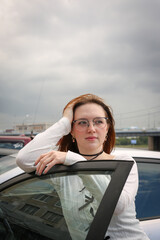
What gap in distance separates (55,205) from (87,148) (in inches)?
16.1

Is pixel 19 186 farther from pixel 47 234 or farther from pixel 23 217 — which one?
pixel 47 234

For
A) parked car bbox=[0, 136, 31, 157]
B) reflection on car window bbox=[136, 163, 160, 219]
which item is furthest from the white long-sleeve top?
parked car bbox=[0, 136, 31, 157]

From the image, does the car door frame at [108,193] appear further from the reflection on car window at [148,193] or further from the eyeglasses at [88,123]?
the reflection on car window at [148,193]

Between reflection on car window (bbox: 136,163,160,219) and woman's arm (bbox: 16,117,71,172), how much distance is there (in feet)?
3.07

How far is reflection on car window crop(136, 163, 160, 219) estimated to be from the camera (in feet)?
7.02

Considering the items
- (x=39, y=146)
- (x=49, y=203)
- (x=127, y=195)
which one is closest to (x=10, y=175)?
(x=39, y=146)

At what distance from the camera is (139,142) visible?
60656 mm

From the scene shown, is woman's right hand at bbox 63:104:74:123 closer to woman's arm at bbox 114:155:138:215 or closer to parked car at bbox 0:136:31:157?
woman's arm at bbox 114:155:138:215

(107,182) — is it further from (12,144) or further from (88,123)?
(12,144)

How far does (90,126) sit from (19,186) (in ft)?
1.81

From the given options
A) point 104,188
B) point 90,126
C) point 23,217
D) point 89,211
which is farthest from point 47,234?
point 90,126

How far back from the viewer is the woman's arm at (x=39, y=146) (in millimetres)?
1338

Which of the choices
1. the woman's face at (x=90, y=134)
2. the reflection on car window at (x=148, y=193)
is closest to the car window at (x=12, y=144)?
the reflection on car window at (x=148, y=193)

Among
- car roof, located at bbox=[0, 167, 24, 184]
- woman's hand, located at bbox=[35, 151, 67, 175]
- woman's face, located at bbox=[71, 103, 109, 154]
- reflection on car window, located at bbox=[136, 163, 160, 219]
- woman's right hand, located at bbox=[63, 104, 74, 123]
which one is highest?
woman's right hand, located at bbox=[63, 104, 74, 123]
